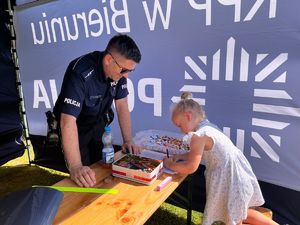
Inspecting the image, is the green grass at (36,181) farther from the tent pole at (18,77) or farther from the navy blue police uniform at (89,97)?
the navy blue police uniform at (89,97)

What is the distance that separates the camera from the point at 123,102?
1956mm

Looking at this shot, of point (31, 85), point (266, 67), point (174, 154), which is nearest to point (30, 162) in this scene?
point (31, 85)

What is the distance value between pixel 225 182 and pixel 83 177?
2.81 feet

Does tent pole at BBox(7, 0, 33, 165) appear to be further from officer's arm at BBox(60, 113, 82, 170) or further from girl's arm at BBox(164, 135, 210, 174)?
girl's arm at BBox(164, 135, 210, 174)

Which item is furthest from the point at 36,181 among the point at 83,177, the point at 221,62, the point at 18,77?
the point at 221,62

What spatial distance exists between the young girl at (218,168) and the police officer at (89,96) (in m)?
0.38

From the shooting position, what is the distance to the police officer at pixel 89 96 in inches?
56.4

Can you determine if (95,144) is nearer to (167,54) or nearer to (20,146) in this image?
(167,54)

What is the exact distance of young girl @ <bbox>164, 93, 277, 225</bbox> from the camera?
155cm

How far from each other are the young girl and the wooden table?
280mm

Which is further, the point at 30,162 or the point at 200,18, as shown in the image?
the point at 30,162

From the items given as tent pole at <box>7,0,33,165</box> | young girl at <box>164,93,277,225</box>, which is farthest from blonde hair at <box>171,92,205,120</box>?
tent pole at <box>7,0,33,165</box>

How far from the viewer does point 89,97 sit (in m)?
1.60

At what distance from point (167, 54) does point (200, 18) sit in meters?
0.41
